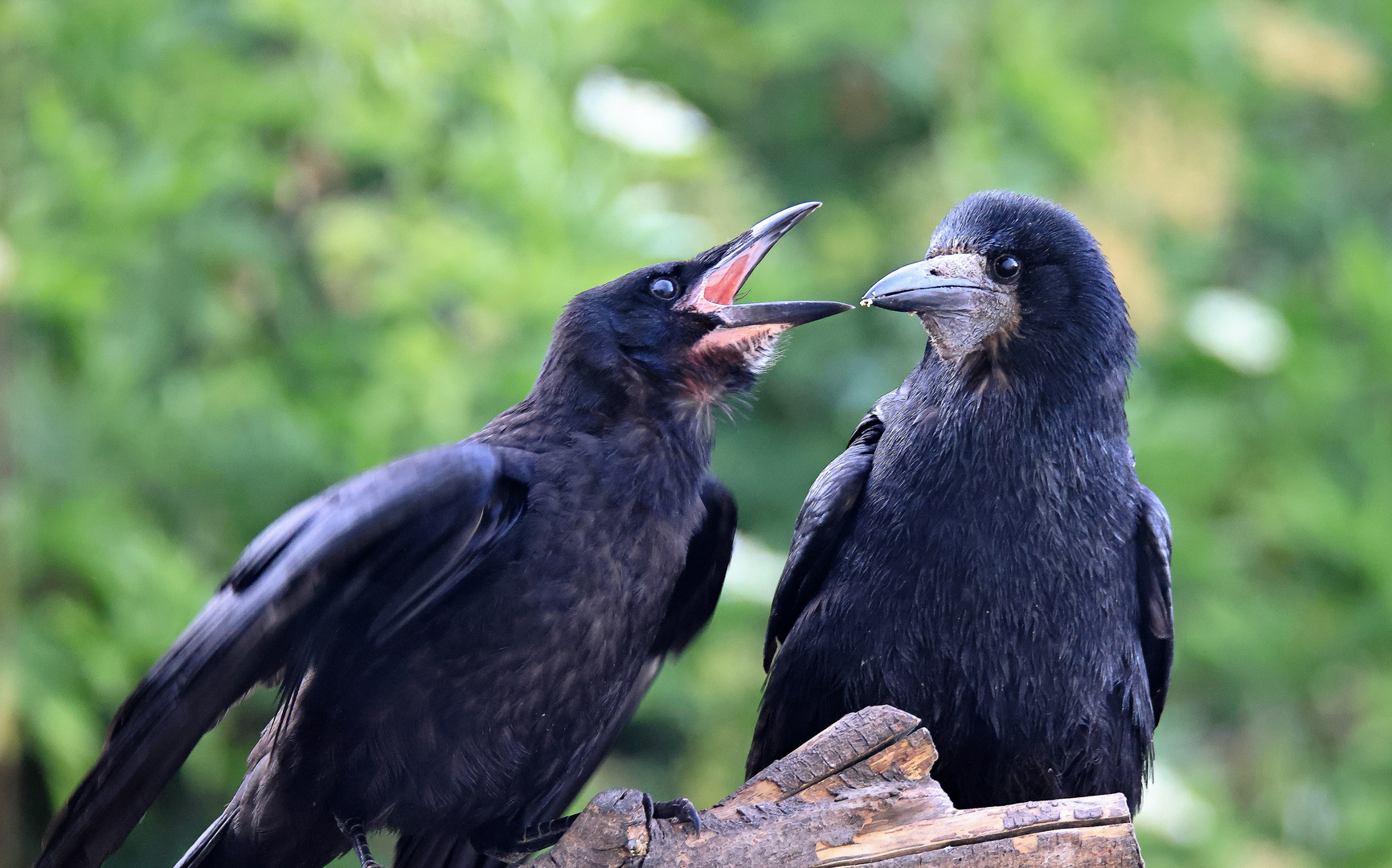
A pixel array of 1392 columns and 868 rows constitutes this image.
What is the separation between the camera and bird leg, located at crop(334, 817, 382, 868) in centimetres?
255

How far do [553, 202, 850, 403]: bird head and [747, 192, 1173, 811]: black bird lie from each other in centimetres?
30

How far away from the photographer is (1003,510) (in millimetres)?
2545

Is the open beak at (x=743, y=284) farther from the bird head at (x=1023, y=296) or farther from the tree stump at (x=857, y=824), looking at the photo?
the tree stump at (x=857, y=824)

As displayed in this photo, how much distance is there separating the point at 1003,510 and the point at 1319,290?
5695 millimetres

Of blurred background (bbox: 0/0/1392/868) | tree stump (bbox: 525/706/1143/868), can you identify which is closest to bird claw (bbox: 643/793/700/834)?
tree stump (bbox: 525/706/1143/868)


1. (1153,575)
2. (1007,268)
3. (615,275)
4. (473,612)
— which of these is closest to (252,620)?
(473,612)

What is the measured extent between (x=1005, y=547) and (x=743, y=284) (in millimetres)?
779

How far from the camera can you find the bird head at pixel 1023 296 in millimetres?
2598

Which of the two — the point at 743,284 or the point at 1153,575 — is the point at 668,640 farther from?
the point at 1153,575

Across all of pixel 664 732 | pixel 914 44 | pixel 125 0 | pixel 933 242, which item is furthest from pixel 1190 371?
pixel 125 0

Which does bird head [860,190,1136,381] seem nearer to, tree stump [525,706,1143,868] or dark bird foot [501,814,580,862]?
tree stump [525,706,1143,868]

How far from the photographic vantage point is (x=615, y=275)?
18.7 ft

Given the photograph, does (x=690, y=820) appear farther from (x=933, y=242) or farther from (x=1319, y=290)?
(x=1319, y=290)

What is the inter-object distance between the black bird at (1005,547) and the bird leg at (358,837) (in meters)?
0.79
